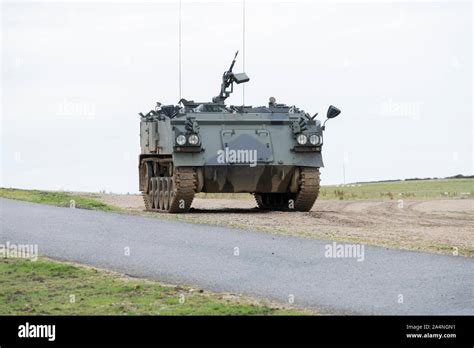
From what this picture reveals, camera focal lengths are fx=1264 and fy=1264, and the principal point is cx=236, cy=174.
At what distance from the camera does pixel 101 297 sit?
15.4m

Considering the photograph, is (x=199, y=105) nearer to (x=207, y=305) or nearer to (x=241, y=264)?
(x=241, y=264)

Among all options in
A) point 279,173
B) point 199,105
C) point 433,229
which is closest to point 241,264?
point 433,229

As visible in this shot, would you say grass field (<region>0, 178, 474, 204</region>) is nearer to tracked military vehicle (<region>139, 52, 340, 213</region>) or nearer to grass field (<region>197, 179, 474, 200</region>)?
grass field (<region>197, 179, 474, 200</region>)

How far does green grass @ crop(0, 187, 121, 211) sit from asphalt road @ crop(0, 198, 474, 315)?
7.66m

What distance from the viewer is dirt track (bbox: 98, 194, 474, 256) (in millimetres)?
21906

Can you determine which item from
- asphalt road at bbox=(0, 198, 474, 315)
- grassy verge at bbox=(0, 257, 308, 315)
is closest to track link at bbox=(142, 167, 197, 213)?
asphalt road at bbox=(0, 198, 474, 315)

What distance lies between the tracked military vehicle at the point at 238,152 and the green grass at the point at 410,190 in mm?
10154

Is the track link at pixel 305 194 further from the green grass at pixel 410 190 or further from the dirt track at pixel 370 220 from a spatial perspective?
the green grass at pixel 410 190

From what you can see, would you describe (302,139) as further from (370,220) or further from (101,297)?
(101,297)

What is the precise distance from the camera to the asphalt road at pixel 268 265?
14.7m

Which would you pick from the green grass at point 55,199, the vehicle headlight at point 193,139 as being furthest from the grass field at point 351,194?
the vehicle headlight at point 193,139

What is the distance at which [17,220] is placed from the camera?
27.0 m
